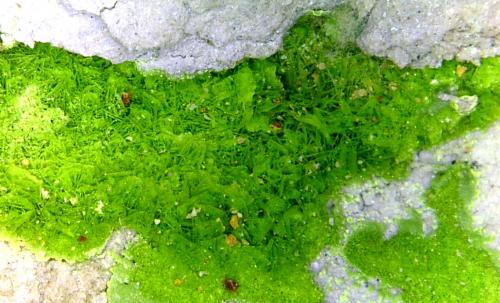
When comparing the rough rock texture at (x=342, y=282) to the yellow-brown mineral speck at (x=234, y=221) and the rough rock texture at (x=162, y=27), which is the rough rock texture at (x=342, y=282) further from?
the rough rock texture at (x=162, y=27)

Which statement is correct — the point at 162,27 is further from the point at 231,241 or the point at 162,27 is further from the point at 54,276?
the point at 54,276

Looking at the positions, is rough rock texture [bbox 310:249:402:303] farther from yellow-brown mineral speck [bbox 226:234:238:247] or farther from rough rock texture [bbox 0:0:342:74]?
rough rock texture [bbox 0:0:342:74]

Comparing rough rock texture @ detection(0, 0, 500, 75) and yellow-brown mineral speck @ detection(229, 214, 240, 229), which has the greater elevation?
rough rock texture @ detection(0, 0, 500, 75)

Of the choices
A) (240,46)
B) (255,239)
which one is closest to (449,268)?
(255,239)

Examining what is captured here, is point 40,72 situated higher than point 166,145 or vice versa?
point 40,72

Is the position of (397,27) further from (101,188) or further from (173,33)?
(101,188)

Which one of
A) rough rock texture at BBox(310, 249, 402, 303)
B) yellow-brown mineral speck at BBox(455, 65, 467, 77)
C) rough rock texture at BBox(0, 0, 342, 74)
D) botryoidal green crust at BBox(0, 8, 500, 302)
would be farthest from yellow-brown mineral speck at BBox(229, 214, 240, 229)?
yellow-brown mineral speck at BBox(455, 65, 467, 77)
